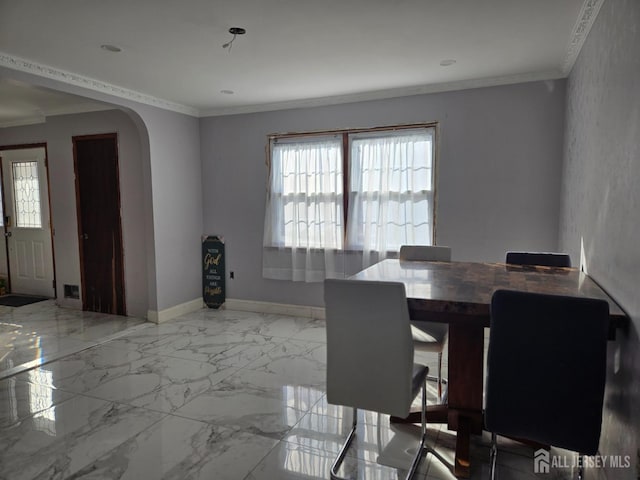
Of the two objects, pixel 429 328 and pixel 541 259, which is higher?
pixel 541 259

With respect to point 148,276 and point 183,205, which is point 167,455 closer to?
point 148,276

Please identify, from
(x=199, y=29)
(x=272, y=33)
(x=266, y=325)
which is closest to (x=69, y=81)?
(x=199, y=29)

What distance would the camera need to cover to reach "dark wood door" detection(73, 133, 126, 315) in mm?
5051

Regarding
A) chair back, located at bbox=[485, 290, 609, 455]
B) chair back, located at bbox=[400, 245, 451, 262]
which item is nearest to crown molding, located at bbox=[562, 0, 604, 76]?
chair back, located at bbox=[400, 245, 451, 262]

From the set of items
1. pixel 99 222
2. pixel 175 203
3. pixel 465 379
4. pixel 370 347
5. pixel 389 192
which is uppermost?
pixel 389 192

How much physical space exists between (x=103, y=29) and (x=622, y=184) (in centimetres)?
313

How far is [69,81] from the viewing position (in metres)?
3.66

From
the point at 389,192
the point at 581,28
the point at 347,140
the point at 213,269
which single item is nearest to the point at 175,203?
the point at 213,269

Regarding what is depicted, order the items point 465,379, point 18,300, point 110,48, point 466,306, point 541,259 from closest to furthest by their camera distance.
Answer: point 466,306 < point 465,379 < point 541,259 < point 110,48 < point 18,300

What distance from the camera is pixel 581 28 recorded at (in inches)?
109

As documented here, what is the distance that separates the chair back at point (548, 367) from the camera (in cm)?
154

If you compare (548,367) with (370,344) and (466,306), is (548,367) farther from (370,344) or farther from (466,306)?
(370,344)

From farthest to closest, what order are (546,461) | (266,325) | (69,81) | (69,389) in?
(266,325) → (69,81) → (69,389) → (546,461)

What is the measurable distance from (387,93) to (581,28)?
6.27ft
